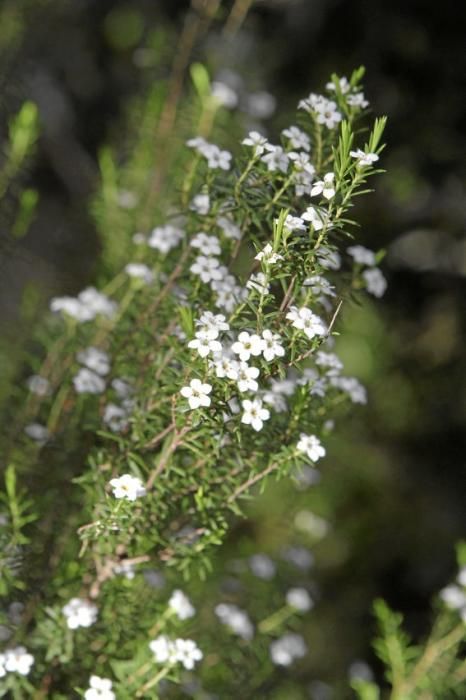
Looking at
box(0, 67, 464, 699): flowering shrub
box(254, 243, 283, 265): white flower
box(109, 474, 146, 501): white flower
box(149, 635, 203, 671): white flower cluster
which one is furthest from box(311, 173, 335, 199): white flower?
box(149, 635, 203, 671): white flower cluster

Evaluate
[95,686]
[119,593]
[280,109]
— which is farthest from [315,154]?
[280,109]

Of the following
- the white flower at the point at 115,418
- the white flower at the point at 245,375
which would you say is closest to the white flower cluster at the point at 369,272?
the white flower at the point at 245,375

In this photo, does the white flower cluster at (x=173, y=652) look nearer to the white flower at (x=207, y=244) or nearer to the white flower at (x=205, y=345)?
the white flower at (x=205, y=345)

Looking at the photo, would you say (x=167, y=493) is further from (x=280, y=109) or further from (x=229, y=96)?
(x=280, y=109)

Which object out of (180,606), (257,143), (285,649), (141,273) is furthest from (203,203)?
(285,649)

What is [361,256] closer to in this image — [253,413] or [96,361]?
[253,413]

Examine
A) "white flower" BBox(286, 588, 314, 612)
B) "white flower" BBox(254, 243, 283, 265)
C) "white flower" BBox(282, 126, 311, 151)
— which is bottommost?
"white flower" BBox(286, 588, 314, 612)

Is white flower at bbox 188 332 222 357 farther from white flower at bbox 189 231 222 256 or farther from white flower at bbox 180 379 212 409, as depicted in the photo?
white flower at bbox 189 231 222 256
